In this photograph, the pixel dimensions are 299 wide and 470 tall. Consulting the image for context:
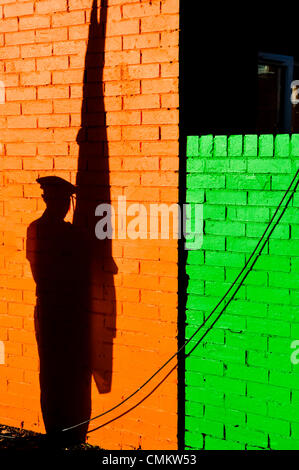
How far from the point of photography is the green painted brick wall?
15.5 ft

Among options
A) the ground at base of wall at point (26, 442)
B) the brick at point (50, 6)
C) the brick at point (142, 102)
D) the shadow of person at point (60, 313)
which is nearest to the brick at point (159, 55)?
the brick at point (142, 102)

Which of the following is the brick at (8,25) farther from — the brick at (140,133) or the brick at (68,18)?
the brick at (140,133)

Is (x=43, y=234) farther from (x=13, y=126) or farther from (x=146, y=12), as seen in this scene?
(x=146, y=12)

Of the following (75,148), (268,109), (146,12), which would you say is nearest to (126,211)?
(75,148)

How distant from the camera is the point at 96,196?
540cm

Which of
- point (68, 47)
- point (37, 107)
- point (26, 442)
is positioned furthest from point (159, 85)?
point (26, 442)

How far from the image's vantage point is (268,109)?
7414 mm

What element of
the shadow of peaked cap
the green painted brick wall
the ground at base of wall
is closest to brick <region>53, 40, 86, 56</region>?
the shadow of peaked cap

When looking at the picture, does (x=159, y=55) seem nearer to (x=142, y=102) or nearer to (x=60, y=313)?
(x=142, y=102)

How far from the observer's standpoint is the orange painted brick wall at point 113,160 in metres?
5.09

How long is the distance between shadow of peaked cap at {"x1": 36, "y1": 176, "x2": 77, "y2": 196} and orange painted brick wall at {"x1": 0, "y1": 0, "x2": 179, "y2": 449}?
5 centimetres

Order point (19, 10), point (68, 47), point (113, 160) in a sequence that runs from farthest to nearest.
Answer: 1. point (19, 10)
2. point (68, 47)
3. point (113, 160)

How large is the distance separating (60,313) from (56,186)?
1.03 metres
